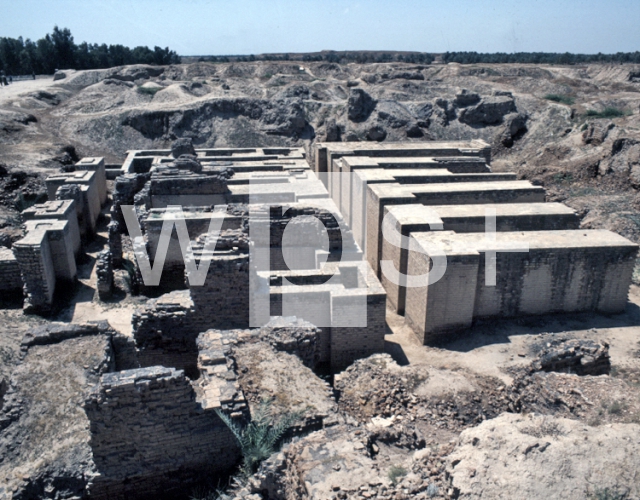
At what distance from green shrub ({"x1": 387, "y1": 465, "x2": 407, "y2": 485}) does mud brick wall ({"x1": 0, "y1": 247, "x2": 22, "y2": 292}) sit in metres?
8.76

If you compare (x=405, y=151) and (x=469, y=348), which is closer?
(x=469, y=348)

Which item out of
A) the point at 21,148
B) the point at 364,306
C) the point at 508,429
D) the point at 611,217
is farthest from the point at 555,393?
the point at 21,148

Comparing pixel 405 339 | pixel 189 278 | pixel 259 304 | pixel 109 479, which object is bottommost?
pixel 405 339

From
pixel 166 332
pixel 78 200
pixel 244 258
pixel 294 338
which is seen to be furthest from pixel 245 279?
pixel 78 200

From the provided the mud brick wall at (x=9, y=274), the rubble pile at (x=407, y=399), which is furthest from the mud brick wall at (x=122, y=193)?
the rubble pile at (x=407, y=399)

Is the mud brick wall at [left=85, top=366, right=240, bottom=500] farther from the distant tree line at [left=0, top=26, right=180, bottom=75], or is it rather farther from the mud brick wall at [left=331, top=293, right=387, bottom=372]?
the distant tree line at [left=0, top=26, right=180, bottom=75]

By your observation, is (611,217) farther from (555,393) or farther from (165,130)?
(165,130)

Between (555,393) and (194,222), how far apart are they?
7.37 metres

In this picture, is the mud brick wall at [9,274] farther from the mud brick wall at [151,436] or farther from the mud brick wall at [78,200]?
the mud brick wall at [151,436]

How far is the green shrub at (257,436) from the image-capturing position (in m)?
4.72

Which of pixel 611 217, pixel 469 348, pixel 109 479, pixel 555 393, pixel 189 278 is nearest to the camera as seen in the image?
pixel 109 479

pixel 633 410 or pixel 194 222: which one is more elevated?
pixel 194 222

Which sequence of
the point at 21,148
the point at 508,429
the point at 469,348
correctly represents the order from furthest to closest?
the point at 21,148, the point at 469,348, the point at 508,429

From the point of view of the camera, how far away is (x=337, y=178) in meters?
16.9
